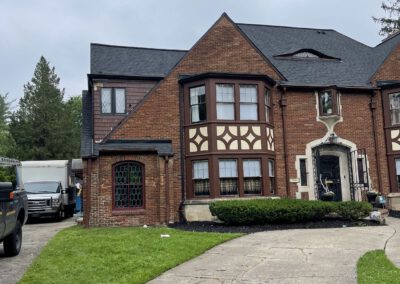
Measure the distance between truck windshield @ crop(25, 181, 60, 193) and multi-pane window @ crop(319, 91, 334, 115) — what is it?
12868 mm

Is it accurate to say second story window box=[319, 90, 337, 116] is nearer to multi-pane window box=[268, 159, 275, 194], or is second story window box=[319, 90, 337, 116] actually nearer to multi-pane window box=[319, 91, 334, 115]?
multi-pane window box=[319, 91, 334, 115]

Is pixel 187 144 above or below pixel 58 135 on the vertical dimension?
below

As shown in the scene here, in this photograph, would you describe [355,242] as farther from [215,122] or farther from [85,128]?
[85,128]

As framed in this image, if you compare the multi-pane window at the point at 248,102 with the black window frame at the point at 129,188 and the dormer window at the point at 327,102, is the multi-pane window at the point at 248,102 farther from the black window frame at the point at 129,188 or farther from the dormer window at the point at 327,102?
the black window frame at the point at 129,188

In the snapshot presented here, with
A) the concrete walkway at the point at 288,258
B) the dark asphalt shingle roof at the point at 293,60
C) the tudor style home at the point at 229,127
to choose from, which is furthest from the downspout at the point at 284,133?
the concrete walkway at the point at 288,258

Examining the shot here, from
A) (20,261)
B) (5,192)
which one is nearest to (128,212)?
(20,261)

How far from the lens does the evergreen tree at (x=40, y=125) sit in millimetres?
46334

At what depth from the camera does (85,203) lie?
15.8 m

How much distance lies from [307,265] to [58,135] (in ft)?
138

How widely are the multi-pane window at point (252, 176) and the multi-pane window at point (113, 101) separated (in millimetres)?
5781

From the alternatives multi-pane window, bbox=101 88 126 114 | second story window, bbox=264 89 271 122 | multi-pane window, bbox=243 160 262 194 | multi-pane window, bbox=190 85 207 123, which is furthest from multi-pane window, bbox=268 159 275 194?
multi-pane window, bbox=101 88 126 114

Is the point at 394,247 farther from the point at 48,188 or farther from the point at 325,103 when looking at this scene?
the point at 48,188

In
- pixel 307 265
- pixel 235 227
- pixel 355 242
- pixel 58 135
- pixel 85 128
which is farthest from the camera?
pixel 58 135

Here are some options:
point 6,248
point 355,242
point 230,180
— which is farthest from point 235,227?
point 6,248
